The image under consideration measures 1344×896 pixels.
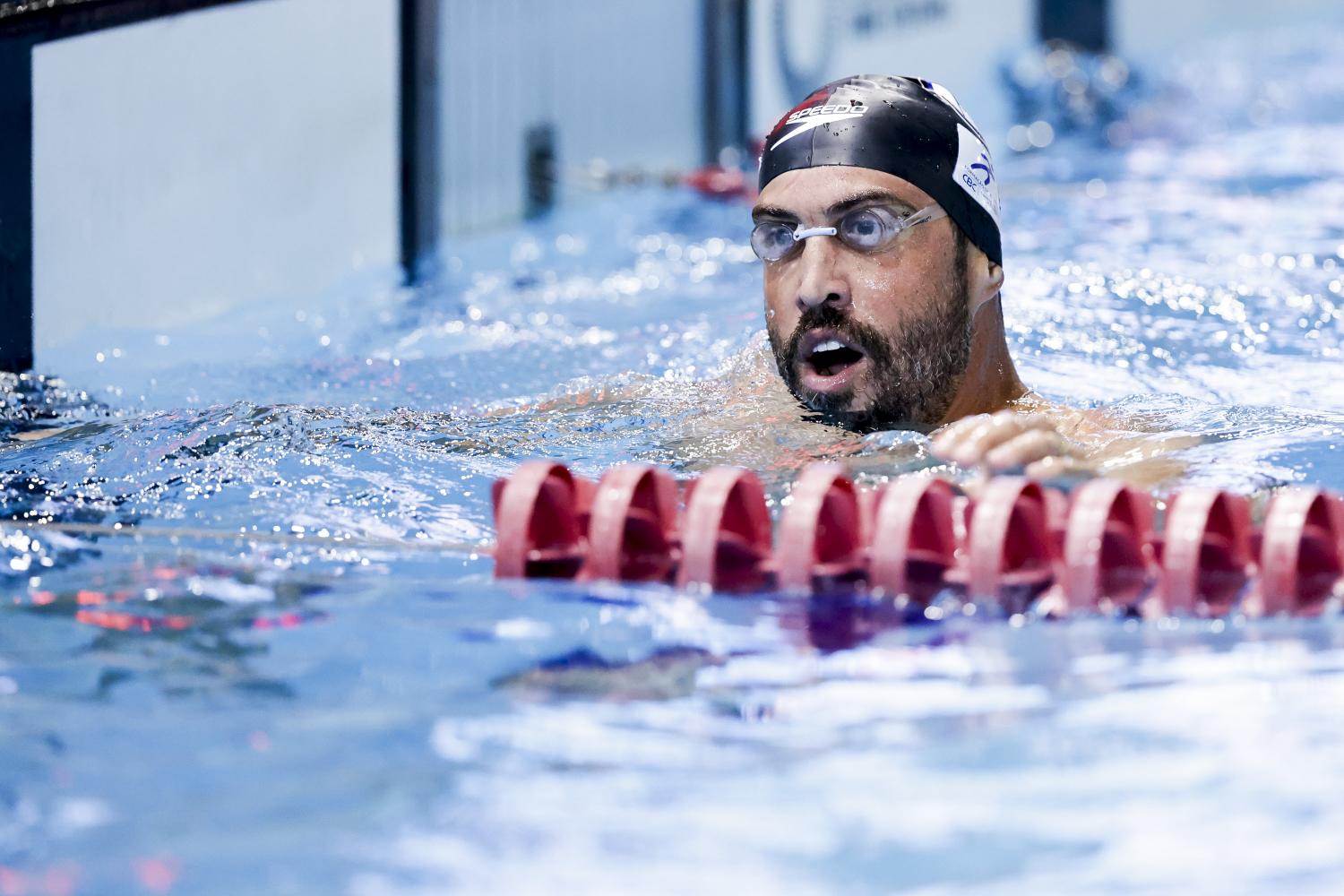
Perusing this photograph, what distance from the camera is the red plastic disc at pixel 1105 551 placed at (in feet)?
7.36

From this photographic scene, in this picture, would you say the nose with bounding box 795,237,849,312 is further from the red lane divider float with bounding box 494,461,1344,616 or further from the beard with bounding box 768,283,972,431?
the red lane divider float with bounding box 494,461,1344,616

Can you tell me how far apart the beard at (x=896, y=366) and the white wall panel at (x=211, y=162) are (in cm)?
213

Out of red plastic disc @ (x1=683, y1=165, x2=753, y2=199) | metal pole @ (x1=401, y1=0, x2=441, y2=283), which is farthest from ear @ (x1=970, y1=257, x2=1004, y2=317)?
red plastic disc @ (x1=683, y1=165, x2=753, y2=199)

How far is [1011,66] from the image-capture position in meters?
10.8

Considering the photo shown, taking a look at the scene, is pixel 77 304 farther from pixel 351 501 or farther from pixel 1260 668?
pixel 1260 668

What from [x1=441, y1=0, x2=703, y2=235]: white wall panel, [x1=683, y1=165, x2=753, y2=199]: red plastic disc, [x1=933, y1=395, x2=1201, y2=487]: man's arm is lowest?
[x1=933, y1=395, x2=1201, y2=487]: man's arm

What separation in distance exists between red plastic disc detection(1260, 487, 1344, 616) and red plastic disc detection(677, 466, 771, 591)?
27.1 inches

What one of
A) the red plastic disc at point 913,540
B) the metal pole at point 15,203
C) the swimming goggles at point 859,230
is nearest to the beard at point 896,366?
the swimming goggles at point 859,230

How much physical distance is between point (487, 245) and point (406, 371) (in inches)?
94.1

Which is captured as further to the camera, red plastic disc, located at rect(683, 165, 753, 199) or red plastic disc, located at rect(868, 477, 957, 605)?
red plastic disc, located at rect(683, 165, 753, 199)

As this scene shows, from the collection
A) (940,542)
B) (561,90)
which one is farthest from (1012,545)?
(561,90)

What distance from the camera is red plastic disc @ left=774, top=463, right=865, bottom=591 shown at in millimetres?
2346

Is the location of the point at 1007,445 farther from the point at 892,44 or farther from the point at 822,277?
the point at 892,44

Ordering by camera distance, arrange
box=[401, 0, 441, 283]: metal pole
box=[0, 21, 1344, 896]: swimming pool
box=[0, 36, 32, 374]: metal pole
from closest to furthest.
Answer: box=[0, 21, 1344, 896]: swimming pool < box=[0, 36, 32, 374]: metal pole < box=[401, 0, 441, 283]: metal pole
